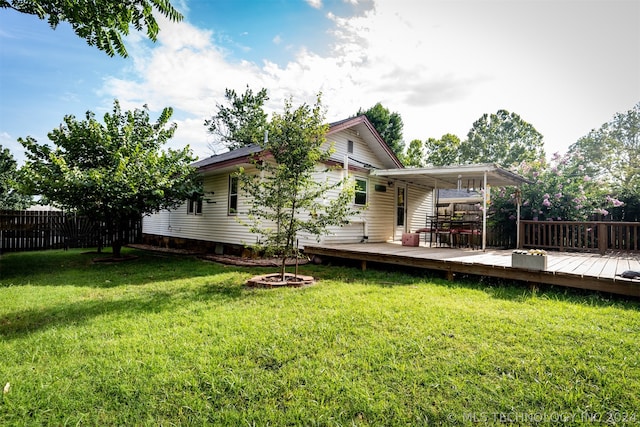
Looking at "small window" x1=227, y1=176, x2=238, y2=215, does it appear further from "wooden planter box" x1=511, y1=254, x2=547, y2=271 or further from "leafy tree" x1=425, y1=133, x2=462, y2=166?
"leafy tree" x1=425, y1=133, x2=462, y2=166

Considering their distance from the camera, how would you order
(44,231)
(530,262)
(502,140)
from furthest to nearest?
(502,140) → (44,231) → (530,262)

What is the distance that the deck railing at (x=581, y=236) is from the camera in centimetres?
935

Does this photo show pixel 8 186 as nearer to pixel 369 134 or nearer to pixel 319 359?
pixel 369 134

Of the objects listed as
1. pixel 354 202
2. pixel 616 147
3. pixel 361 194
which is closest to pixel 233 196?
pixel 354 202

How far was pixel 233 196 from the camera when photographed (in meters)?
10.8

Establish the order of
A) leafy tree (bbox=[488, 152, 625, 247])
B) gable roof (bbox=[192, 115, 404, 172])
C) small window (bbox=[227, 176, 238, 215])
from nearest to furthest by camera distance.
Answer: gable roof (bbox=[192, 115, 404, 172]), small window (bbox=[227, 176, 238, 215]), leafy tree (bbox=[488, 152, 625, 247])

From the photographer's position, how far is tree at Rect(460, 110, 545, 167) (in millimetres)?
37000

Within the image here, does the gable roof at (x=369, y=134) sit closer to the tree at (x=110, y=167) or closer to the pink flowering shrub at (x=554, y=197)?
the pink flowering shrub at (x=554, y=197)

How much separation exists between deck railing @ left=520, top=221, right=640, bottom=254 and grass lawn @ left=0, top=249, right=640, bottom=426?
598cm

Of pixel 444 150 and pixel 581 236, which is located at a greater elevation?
pixel 444 150

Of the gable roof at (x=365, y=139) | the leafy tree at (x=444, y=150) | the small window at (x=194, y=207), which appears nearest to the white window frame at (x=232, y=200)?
the gable roof at (x=365, y=139)

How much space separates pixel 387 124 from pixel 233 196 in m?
18.2

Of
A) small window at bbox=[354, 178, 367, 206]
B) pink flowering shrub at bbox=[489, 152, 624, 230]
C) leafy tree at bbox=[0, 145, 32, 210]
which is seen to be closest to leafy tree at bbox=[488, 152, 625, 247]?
pink flowering shrub at bbox=[489, 152, 624, 230]

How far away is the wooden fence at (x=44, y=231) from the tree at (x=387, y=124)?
1897 centimetres
